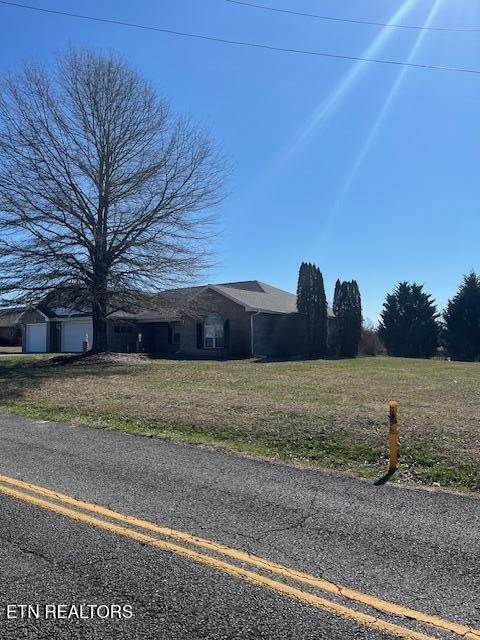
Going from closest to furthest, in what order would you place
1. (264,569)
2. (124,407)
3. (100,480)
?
1. (264,569)
2. (100,480)
3. (124,407)

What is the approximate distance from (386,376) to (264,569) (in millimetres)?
16086

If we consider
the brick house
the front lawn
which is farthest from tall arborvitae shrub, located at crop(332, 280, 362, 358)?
the brick house

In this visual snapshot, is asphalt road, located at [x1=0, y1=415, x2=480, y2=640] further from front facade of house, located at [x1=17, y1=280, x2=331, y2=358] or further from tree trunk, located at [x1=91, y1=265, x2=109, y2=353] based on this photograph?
front facade of house, located at [x1=17, y1=280, x2=331, y2=358]

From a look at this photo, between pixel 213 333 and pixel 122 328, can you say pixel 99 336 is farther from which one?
pixel 122 328

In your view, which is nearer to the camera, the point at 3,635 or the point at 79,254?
the point at 3,635

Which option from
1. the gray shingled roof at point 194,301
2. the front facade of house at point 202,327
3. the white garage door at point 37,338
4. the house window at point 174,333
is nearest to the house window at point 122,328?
the front facade of house at point 202,327

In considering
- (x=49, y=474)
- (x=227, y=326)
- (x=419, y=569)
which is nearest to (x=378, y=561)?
(x=419, y=569)

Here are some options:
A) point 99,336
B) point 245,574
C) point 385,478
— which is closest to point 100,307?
point 99,336

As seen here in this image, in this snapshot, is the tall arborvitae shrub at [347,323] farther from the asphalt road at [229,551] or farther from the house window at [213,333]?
the asphalt road at [229,551]

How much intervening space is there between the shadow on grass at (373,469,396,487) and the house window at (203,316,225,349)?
24.5 metres

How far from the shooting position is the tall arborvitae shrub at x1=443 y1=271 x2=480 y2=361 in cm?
4181

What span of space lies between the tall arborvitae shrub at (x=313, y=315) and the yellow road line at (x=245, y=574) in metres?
27.2

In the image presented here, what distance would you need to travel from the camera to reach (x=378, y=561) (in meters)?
4.01

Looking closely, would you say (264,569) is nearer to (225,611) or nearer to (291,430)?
(225,611)
